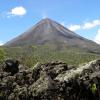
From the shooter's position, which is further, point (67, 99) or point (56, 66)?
point (56, 66)

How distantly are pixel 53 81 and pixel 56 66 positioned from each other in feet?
14.0

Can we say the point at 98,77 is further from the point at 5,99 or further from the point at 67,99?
the point at 5,99

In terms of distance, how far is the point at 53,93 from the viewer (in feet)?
111

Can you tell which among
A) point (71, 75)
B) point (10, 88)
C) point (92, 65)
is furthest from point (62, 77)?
point (10, 88)

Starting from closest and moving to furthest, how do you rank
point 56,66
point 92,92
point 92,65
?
point 92,92
point 92,65
point 56,66

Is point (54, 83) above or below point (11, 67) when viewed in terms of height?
below

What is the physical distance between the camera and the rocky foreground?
111ft

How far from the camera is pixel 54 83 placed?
1351 inches

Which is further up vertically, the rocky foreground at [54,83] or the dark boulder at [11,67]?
the dark boulder at [11,67]

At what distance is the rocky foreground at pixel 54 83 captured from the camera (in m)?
33.7

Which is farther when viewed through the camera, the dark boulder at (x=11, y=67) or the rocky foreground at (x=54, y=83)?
the dark boulder at (x=11, y=67)

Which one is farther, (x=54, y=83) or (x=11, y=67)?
(x=11, y=67)

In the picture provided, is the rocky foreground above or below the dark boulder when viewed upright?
below

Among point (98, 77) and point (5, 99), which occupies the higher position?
point (98, 77)
